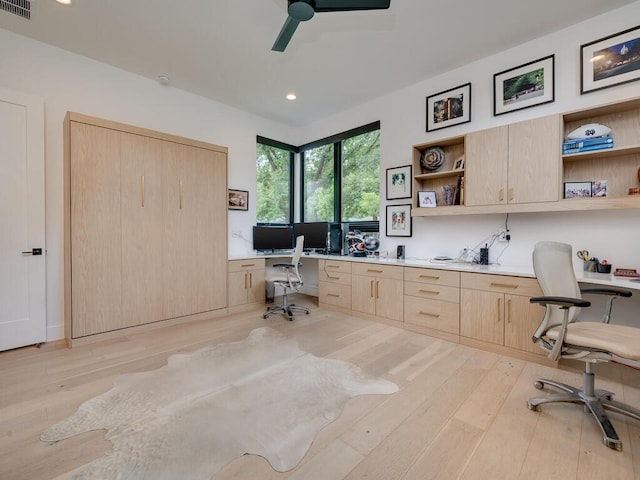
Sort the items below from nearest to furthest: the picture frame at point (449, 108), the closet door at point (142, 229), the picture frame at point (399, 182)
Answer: the closet door at point (142, 229)
the picture frame at point (449, 108)
the picture frame at point (399, 182)

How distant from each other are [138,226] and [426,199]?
3380mm

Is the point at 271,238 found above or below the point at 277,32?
below

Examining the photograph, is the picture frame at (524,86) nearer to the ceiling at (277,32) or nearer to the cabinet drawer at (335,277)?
the ceiling at (277,32)

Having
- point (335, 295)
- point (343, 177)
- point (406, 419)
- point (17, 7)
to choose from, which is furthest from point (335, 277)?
point (17, 7)

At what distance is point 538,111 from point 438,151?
0.99 m

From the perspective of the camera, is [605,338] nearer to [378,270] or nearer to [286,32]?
[378,270]

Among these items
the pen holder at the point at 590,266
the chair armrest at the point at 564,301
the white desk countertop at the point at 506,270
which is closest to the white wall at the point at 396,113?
the pen holder at the point at 590,266

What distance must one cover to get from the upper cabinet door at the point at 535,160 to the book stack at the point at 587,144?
0.25ft

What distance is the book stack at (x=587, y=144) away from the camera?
7.71 ft

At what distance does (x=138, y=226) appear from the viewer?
10.5ft

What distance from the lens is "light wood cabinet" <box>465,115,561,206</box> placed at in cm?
254

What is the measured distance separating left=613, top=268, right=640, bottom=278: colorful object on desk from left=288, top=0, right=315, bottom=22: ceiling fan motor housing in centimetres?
328

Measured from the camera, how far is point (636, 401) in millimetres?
1912

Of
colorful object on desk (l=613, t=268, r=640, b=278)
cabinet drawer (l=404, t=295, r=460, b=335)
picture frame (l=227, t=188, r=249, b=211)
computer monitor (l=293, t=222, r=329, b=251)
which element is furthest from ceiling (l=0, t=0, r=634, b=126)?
cabinet drawer (l=404, t=295, r=460, b=335)
